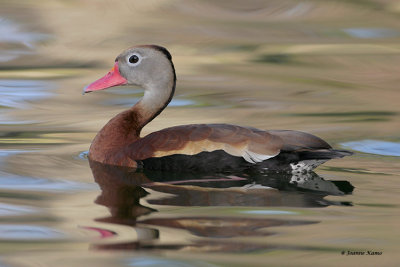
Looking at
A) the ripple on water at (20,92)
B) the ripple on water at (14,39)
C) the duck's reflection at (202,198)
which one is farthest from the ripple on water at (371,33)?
the duck's reflection at (202,198)

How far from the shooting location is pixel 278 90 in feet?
39.2

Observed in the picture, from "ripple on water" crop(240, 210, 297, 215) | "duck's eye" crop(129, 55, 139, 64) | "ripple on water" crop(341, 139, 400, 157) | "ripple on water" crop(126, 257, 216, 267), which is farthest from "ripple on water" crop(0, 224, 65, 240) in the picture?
"ripple on water" crop(341, 139, 400, 157)

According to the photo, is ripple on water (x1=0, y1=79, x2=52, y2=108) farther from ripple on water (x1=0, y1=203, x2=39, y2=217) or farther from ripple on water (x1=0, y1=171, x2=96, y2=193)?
ripple on water (x1=0, y1=203, x2=39, y2=217)

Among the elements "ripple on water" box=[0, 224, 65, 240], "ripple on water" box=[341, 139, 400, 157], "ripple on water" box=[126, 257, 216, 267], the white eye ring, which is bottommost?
"ripple on water" box=[126, 257, 216, 267]

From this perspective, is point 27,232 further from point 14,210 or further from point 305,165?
point 305,165

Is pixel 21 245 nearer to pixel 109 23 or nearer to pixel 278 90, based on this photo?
pixel 278 90

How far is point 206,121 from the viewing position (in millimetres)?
10164

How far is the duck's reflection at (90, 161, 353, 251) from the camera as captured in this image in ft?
18.5

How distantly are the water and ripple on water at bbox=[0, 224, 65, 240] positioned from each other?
2cm

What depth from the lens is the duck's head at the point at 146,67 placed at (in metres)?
8.45

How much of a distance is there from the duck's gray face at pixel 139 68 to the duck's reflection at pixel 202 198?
89 cm

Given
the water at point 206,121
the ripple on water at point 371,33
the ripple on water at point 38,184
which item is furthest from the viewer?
the ripple on water at point 371,33

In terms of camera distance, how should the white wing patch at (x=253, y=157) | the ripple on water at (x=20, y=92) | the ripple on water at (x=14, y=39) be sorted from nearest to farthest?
the white wing patch at (x=253, y=157)
the ripple on water at (x=20, y=92)
the ripple on water at (x=14, y=39)

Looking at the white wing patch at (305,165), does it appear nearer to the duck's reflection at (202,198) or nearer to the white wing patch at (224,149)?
the duck's reflection at (202,198)
